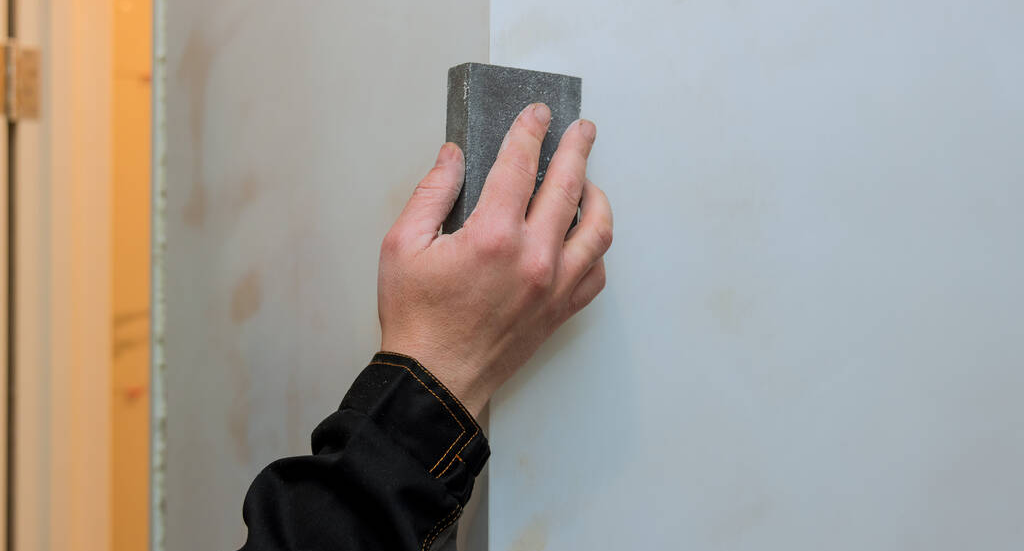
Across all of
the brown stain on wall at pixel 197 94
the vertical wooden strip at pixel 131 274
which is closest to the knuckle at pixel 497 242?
the brown stain on wall at pixel 197 94

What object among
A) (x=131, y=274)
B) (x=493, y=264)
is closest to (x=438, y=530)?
(x=493, y=264)

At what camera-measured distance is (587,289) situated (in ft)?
1.76

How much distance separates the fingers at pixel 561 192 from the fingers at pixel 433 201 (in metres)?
0.06

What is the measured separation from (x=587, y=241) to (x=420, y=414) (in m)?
0.16

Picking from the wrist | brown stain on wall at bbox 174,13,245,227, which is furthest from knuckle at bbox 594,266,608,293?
brown stain on wall at bbox 174,13,245,227

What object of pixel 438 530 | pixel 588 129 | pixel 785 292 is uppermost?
pixel 588 129

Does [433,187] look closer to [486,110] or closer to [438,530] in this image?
[486,110]

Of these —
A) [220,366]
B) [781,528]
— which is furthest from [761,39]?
[220,366]

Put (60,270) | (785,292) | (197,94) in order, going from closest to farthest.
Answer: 1. (785,292)
2. (197,94)
3. (60,270)

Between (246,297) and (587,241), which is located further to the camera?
(246,297)

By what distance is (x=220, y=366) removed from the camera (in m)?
0.91

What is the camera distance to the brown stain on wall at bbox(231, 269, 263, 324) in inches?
33.5

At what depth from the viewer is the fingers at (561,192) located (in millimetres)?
506

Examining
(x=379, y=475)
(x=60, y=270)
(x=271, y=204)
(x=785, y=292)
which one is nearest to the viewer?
(x=379, y=475)
